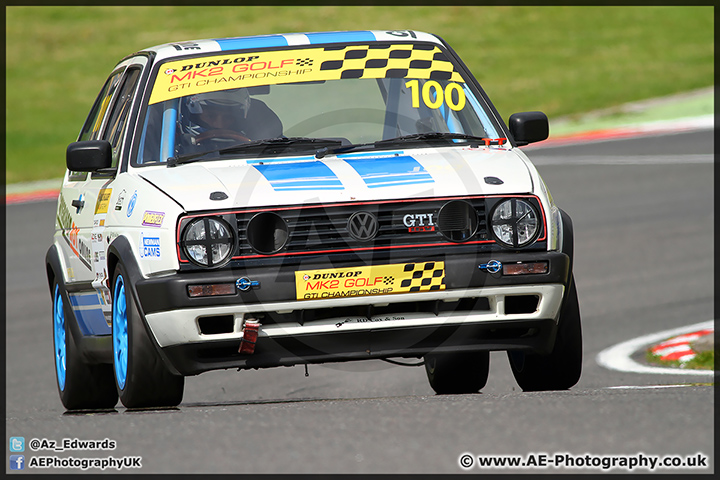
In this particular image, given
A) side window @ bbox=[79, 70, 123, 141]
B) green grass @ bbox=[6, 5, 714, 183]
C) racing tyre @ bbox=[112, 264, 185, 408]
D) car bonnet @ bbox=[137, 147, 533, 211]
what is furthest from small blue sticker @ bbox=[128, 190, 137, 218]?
green grass @ bbox=[6, 5, 714, 183]

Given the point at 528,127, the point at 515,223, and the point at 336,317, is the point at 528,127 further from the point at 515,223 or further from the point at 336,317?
the point at 336,317

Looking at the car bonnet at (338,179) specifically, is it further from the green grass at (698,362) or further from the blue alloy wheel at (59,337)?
the green grass at (698,362)

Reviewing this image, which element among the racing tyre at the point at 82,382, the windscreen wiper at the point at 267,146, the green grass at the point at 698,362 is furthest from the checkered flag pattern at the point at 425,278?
the green grass at the point at 698,362

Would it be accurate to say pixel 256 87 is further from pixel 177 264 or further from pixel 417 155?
pixel 177 264

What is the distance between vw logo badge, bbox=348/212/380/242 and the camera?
561 cm

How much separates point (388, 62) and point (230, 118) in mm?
966

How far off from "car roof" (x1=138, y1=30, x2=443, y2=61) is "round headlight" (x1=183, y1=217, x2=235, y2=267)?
5.49ft

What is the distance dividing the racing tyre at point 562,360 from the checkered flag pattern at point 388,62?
1.60 metres

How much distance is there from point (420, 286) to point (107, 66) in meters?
32.2

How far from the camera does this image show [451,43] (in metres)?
36.0

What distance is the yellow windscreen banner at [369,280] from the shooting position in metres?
5.55

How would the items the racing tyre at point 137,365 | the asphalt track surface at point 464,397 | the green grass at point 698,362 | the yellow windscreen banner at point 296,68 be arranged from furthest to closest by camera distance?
the green grass at point 698,362 → the yellow windscreen banner at point 296,68 → the racing tyre at point 137,365 → the asphalt track surface at point 464,397

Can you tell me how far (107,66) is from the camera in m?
36.4

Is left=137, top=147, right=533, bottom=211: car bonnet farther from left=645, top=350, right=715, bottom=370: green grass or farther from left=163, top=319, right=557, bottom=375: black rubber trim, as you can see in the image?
left=645, top=350, right=715, bottom=370: green grass
